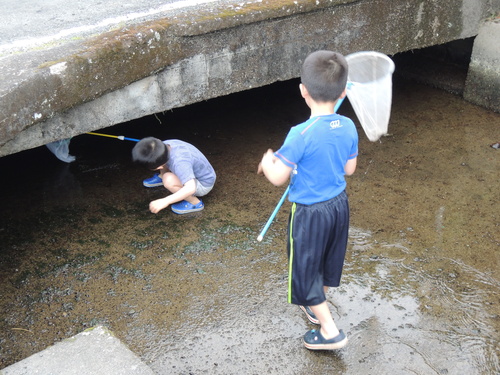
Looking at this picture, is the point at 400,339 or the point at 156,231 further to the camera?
the point at 156,231

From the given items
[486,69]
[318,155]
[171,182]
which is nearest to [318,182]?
[318,155]

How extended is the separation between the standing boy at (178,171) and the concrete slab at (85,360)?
56.2 inches

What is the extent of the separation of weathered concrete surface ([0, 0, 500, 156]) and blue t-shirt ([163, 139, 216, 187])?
1.02ft

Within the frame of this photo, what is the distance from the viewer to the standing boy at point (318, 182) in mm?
2496

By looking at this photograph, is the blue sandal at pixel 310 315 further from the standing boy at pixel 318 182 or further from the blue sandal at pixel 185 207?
the blue sandal at pixel 185 207

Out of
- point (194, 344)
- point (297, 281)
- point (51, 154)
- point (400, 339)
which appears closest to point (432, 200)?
point (400, 339)

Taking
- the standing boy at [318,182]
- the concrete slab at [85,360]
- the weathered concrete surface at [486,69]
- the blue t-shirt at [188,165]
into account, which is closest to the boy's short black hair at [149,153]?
the blue t-shirt at [188,165]

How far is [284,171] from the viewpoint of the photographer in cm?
252

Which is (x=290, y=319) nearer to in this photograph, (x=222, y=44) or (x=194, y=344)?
(x=194, y=344)

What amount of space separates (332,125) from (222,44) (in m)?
1.74

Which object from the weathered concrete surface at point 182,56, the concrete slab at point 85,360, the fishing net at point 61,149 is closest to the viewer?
the concrete slab at point 85,360

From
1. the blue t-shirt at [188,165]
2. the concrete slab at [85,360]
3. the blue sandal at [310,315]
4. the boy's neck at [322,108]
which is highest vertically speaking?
the boy's neck at [322,108]

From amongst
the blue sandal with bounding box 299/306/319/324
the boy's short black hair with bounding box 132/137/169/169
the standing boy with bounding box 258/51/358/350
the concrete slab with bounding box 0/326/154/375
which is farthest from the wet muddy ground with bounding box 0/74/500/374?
the concrete slab with bounding box 0/326/154/375

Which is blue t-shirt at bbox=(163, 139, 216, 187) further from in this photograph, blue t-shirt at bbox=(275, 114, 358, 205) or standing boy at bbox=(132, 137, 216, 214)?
blue t-shirt at bbox=(275, 114, 358, 205)
